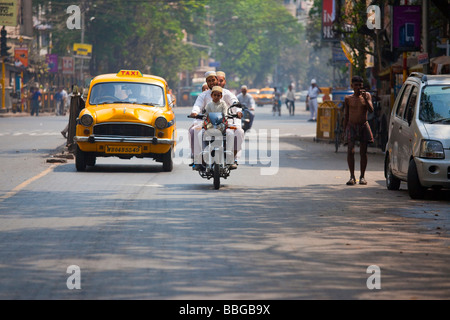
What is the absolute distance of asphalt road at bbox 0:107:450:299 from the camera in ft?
24.6

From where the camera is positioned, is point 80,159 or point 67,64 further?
point 67,64

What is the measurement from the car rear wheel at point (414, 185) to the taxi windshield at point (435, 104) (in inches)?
32.2

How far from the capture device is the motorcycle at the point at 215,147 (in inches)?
605

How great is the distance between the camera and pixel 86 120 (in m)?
18.7

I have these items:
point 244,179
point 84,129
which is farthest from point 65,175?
point 244,179

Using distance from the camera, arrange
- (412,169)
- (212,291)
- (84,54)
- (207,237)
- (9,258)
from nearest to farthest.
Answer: (212,291) < (9,258) < (207,237) < (412,169) < (84,54)

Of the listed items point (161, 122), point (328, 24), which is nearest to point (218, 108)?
point (161, 122)

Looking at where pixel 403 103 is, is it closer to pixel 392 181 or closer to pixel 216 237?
pixel 392 181

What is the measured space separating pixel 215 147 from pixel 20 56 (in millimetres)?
50383

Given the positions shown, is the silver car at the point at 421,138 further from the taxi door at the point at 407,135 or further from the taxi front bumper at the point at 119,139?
the taxi front bumper at the point at 119,139

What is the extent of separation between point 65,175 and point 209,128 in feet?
11.8

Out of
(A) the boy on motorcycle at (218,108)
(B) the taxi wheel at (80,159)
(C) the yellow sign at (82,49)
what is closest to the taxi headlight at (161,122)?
(B) the taxi wheel at (80,159)

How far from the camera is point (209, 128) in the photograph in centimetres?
1552
